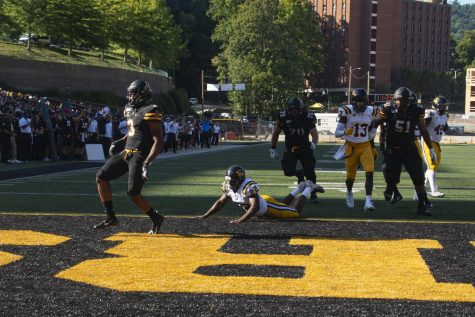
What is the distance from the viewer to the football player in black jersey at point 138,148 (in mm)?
8320

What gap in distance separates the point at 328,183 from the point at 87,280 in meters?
10.3

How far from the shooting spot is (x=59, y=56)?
55875 millimetres

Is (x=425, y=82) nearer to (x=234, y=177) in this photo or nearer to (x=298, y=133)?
(x=298, y=133)

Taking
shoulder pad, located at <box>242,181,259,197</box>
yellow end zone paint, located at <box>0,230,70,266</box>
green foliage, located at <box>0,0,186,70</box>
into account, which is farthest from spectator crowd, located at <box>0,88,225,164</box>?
green foliage, located at <box>0,0,186,70</box>

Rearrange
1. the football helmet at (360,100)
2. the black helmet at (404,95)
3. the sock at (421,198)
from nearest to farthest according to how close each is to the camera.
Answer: the sock at (421,198), the black helmet at (404,95), the football helmet at (360,100)

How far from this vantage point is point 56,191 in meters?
13.7

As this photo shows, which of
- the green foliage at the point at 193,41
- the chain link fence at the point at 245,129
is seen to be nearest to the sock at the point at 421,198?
the chain link fence at the point at 245,129

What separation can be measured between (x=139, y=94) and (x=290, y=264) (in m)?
2.87

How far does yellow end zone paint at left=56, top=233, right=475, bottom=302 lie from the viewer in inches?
228

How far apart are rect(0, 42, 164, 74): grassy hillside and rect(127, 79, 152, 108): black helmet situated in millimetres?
42623

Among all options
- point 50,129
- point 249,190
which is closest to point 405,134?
point 249,190

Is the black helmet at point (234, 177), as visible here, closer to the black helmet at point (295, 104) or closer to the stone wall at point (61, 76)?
the black helmet at point (295, 104)

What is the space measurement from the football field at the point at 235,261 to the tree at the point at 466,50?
140m

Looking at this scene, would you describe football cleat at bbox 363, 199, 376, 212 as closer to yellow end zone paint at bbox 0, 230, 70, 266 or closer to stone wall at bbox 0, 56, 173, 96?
yellow end zone paint at bbox 0, 230, 70, 266
